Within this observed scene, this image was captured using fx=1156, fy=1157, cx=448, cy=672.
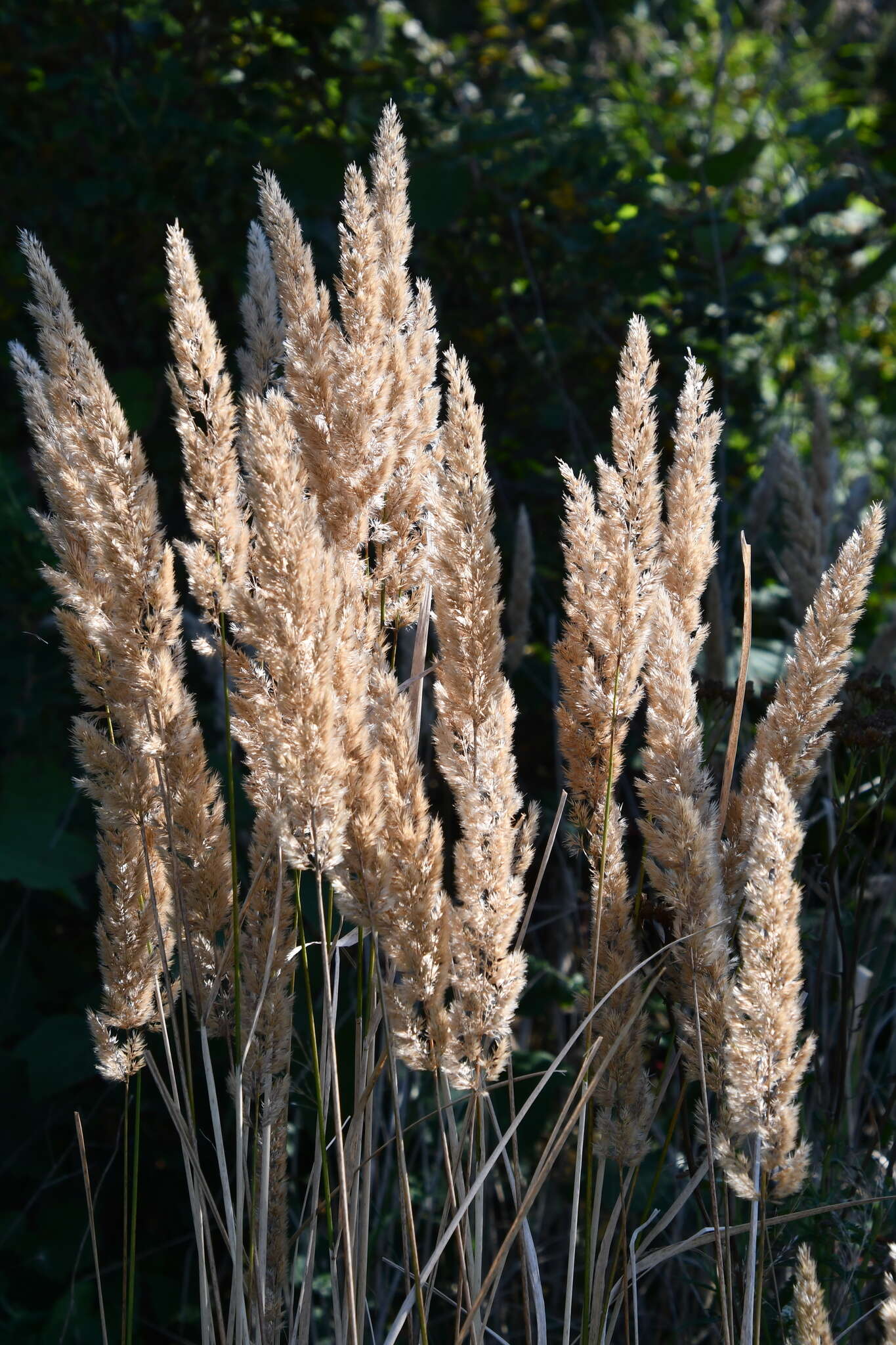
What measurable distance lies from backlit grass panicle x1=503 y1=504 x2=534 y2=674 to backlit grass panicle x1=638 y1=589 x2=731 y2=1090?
2.93 ft

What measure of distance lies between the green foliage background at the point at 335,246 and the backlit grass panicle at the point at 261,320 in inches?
43.4

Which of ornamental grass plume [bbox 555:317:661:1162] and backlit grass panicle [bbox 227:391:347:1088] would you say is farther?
ornamental grass plume [bbox 555:317:661:1162]

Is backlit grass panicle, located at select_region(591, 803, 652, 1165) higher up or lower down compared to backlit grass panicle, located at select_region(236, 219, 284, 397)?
lower down

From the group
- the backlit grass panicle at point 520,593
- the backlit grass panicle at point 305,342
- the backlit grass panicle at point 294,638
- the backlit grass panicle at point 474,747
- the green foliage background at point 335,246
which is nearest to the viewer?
the backlit grass panicle at point 294,638

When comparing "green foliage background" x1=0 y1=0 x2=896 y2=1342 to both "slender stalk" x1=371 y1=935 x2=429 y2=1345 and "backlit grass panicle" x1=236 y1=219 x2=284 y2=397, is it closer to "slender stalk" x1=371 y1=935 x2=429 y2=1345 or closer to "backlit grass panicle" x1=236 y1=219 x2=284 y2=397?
"backlit grass panicle" x1=236 y1=219 x2=284 y2=397

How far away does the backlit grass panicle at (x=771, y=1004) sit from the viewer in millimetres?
935

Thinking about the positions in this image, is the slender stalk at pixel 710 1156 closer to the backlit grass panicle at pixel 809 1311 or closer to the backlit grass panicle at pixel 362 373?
the backlit grass panicle at pixel 809 1311

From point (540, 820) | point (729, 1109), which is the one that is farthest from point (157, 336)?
point (729, 1109)

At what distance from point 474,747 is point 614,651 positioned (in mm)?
187

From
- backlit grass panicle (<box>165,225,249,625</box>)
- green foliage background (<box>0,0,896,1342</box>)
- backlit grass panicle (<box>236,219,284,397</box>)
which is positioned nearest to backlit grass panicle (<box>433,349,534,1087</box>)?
backlit grass panicle (<box>165,225,249,625</box>)

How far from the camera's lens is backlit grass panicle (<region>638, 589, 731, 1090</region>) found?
1071 mm

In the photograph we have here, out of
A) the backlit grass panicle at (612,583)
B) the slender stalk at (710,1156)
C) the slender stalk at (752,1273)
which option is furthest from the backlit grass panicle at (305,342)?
the slender stalk at (752,1273)

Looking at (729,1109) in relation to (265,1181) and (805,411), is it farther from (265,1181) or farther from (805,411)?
(805,411)

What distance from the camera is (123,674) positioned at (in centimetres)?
118
